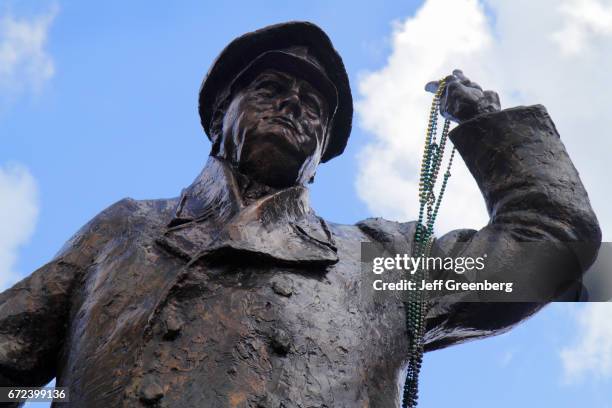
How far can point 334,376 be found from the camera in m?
3.63

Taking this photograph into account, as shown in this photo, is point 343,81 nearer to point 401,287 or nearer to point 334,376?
point 401,287

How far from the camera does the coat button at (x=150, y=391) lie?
10.6 feet

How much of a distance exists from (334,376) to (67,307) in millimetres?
1365

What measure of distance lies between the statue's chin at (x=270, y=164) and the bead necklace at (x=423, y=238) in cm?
75

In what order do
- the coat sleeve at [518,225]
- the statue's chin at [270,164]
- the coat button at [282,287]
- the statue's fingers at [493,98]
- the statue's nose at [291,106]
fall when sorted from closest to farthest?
1. the coat button at [282,287]
2. the coat sleeve at [518,225]
3. the statue's chin at [270,164]
4. the statue's nose at [291,106]
5. the statue's fingers at [493,98]

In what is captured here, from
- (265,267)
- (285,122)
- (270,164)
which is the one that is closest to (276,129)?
(285,122)

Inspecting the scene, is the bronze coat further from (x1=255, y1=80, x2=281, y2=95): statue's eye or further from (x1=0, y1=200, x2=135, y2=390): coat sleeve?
(x1=255, y1=80, x2=281, y2=95): statue's eye

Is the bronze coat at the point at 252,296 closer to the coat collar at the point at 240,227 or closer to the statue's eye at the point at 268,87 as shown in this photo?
the coat collar at the point at 240,227

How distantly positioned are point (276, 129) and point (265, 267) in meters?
1.04

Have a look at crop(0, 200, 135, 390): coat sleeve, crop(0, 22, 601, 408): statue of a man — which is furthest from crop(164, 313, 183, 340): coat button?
crop(0, 200, 135, 390): coat sleeve

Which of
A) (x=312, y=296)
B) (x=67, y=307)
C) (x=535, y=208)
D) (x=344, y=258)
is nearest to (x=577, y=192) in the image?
(x=535, y=208)

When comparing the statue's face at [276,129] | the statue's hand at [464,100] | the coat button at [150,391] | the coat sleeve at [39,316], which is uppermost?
the statue's hand at [464,100]

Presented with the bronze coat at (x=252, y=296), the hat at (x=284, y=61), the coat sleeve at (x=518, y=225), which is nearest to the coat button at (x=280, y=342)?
the bronze coat at (x=252, y=296)

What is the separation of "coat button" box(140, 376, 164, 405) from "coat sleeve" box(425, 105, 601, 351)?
5.40 ft
